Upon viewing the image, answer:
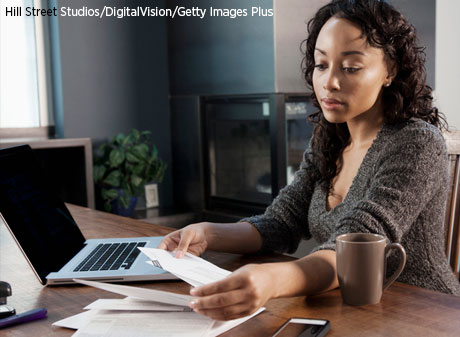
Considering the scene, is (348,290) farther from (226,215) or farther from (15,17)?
(15,17)

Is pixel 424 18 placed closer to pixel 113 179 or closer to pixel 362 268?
pixel 113 179

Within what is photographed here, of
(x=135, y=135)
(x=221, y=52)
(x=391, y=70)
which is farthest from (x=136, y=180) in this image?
(x=391, y=70)

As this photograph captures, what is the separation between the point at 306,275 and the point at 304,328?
0.44ft

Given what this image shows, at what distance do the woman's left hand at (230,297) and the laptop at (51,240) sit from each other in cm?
30

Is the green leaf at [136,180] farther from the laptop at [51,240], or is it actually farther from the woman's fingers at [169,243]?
the woman's fingers at [169,243]

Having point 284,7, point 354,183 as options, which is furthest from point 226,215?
point 354,183

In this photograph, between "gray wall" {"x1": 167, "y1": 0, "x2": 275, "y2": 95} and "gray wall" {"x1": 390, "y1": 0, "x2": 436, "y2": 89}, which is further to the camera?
"gray wall" {"x1": 390, "y1": 0, "x2": 436, "y2": 89}

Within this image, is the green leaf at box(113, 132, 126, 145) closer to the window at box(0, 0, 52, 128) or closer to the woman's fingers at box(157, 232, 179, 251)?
the window at box(0, 0, 52, 128)

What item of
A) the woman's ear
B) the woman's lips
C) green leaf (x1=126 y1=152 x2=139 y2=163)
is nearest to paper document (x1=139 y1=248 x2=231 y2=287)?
the woman's lips

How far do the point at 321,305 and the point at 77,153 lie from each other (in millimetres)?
2684

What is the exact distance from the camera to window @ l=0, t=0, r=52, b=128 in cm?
353

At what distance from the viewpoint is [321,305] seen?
911 mm

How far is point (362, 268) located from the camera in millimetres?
888

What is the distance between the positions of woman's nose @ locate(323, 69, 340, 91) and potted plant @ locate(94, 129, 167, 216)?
2.40 meters
